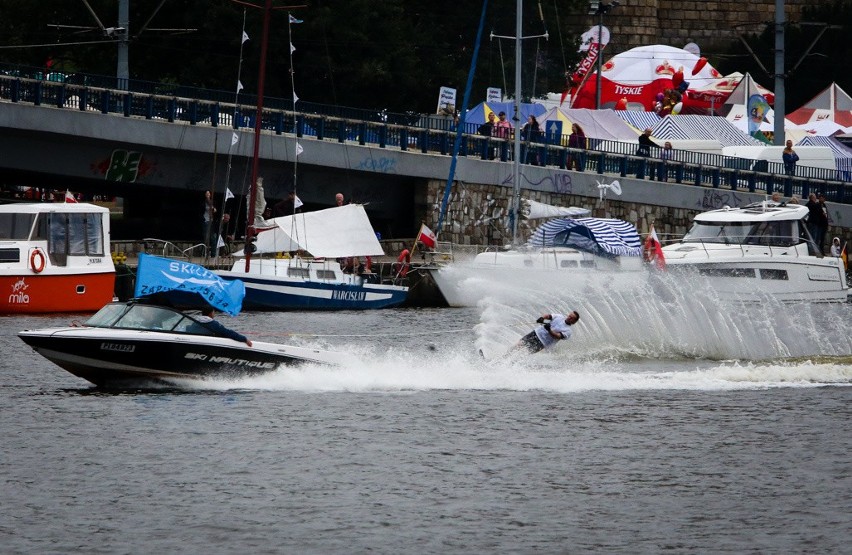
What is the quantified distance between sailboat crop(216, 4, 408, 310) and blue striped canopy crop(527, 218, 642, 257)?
193 inches

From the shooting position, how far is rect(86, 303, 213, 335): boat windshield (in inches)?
1099

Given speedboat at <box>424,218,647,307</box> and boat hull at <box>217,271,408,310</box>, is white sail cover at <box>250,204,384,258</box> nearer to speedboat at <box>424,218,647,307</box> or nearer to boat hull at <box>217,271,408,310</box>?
boat hull at <box>217,271,408,310</box>

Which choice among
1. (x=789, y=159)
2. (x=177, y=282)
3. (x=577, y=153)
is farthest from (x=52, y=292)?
(x=789, y=159)

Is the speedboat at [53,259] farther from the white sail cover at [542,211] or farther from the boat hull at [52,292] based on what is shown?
the white sail cover at [542,211]

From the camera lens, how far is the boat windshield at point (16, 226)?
43219 millimetres

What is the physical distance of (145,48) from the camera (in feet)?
224

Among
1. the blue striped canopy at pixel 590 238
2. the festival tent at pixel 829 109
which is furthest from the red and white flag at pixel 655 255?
the festival tent at pixel 829 109

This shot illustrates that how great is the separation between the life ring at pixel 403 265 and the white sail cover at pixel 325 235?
5.27 ft

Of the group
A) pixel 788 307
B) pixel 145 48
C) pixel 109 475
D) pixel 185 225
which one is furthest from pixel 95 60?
pixel 109 475

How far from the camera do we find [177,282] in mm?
28516

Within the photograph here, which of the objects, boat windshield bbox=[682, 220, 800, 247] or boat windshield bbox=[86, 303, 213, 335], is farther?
boat windshield bbox=[682, 220, 800, 247]

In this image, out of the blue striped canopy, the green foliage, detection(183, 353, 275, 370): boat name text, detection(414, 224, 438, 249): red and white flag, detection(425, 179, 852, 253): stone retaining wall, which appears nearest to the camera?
detection(183, 353, 275, 370): boat name text

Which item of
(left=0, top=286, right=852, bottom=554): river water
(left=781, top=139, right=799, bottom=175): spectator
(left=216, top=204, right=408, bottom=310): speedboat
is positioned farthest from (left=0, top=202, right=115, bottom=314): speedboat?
(left=781, top=139, right=799, bottom=175): spectator

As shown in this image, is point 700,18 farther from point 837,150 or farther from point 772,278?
point 772,278
